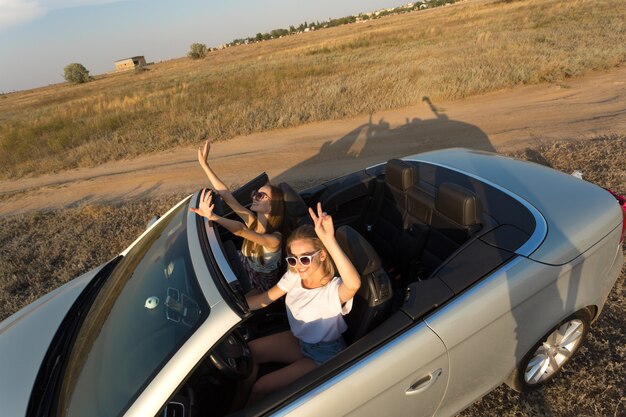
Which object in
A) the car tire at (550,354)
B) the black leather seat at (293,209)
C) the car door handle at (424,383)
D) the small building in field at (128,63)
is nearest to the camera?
the car door handle at (424,383)

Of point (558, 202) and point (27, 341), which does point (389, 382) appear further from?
point (27, 341)

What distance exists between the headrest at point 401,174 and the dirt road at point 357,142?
12.8 ft

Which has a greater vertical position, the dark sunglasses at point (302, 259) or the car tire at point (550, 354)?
the dark sunglasses at point (302, 259)

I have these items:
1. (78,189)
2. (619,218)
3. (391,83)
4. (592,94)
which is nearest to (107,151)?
(78,189)

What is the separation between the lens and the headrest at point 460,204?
2424 mm

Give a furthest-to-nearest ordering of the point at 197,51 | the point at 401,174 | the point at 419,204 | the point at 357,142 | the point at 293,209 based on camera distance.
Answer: the point at 197,51 < the point at 357,142 < the point at 293,209 < the point at 401,174 < the point at 419,204

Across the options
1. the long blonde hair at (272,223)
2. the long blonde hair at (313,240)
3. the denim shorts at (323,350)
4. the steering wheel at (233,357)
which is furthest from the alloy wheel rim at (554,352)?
the long blonde hair at (272,223)

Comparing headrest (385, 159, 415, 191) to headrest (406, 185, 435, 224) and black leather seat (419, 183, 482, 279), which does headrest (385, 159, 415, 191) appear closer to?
headrest (406, 185, 435, 224)

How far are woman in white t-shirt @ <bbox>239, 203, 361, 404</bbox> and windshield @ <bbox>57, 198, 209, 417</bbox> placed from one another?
646mm

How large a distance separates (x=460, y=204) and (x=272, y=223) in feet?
4.77

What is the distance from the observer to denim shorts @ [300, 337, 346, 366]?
232 centimetres

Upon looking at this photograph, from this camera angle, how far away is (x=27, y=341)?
236 cm

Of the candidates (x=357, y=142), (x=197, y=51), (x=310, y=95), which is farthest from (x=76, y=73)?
(x=357, y=142)

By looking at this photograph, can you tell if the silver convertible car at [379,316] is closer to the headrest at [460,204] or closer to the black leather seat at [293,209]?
the headrest at [460,204]
